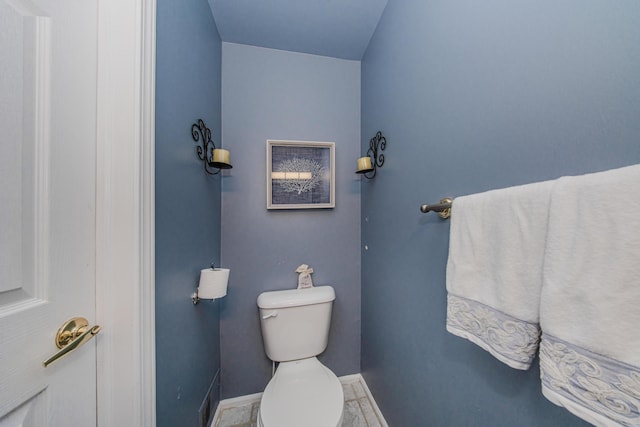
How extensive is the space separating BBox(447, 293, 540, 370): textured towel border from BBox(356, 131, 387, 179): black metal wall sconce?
79 centimetres

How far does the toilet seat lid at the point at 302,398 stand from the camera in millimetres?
828

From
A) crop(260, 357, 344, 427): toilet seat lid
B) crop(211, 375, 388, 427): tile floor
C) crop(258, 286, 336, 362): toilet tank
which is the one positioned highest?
crop(258, 286, 336, 362): toilet tank

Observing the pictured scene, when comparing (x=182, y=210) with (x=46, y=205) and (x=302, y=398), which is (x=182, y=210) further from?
(x=302, y=398)

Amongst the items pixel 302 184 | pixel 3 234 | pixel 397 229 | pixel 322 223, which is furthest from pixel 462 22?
pixel 3 234

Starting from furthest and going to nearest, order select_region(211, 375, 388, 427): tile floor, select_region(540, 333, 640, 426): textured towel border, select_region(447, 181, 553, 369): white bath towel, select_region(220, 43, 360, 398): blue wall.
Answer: select_region(220, 43, 360, 398): blue wall
select_region(211, 375, 388, 427): tile floor
select_region(447, 181, 553, 369): white bath towel
select_region(540, 333, 640, 426): textured towel border

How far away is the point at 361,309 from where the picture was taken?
1.43 m

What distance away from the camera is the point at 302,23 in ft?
3.81

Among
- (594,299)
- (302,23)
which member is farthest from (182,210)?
(302,23)

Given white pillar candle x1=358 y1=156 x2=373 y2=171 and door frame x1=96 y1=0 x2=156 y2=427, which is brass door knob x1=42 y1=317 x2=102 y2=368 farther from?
white pillar candle x1=358 y1=156 x2=373 y2=171

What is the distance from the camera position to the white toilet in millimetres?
960

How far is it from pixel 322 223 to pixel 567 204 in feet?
3.64

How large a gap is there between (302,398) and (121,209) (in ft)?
3.38

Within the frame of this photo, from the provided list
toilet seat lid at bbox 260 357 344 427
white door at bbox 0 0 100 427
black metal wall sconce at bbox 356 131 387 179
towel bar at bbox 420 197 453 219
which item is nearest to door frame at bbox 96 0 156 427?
white door at bbox 0 0 100 427

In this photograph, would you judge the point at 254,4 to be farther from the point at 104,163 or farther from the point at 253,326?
the point at 253,326
